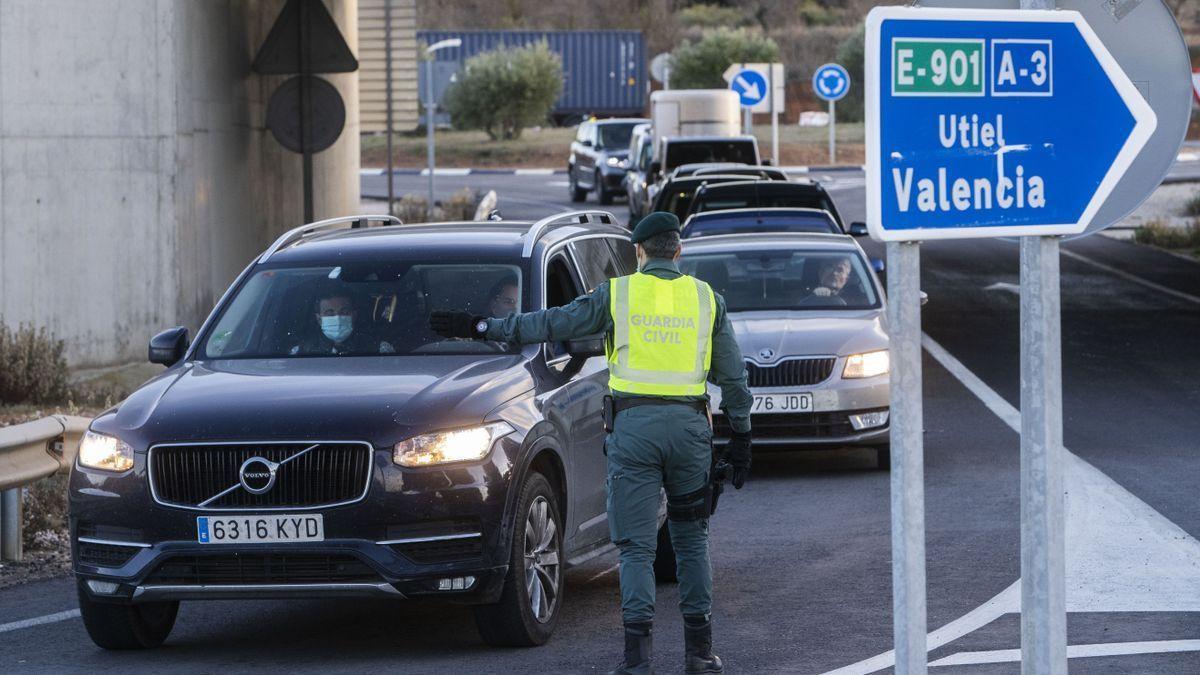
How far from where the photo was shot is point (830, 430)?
13.1 meters

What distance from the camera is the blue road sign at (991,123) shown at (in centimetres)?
414

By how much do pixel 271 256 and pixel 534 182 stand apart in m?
41.7

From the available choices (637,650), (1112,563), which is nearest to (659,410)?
(637,650)

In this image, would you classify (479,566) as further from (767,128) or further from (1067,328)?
(767,128)

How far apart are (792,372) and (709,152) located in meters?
22.3

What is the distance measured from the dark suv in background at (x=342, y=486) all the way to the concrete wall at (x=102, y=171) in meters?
7.75

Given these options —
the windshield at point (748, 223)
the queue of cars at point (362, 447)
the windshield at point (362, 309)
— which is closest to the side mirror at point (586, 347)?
the queue of cars at point (362, 447)

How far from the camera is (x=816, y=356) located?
43.4 feet

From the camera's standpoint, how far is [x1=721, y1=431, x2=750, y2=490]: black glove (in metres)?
7.72

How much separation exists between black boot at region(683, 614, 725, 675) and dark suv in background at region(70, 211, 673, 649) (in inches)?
31.0

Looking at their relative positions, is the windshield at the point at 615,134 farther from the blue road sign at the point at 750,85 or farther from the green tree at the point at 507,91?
the green tree at the point at 507,91

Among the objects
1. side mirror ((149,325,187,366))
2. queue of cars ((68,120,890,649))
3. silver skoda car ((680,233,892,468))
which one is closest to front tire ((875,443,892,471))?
silver skoda car ((680,233,892,468))

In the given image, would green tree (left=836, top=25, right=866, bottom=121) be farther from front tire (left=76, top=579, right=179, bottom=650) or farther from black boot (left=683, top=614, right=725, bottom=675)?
black boot (left=683, top=614, right=725, bottom=675)

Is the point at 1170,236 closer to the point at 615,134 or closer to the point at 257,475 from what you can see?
the point at 615,134
